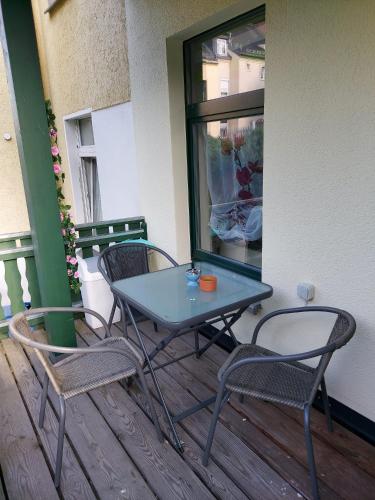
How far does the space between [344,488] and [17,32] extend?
3003 millimetres

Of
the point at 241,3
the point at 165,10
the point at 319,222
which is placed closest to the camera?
the point at 319,222

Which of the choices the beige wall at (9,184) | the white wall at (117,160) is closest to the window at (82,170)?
the white wall at (117,160)

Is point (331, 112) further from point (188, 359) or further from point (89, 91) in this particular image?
point (89, 91)

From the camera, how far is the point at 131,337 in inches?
120

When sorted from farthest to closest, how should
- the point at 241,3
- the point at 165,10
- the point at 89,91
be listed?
1. the point at 89,91
2. the point at 165,10
3. the point at 241,3

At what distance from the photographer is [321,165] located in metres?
1.78

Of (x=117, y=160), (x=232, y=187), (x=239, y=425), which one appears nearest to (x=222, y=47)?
(x=232, y=187)

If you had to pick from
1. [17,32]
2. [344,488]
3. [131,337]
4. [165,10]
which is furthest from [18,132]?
[344,488]

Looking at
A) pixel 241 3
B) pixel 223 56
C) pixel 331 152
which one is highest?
pixel 241 3

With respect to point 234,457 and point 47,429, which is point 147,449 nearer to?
point 234,457

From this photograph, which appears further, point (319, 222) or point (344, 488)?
point (319, 222)

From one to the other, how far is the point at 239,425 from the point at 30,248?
2065 millimetres

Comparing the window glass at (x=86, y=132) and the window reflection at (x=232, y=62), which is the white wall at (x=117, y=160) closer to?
the window glass at (x=86, y=132)

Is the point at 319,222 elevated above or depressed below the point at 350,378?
above
